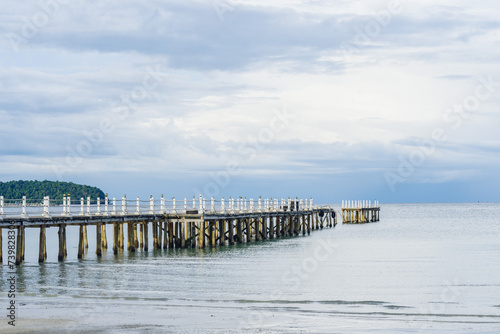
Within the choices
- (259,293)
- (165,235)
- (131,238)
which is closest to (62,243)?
(131,238)

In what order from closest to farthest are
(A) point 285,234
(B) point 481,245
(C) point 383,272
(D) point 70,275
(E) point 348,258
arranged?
(D) point 70,275 < (C) point 383,272 < (E) point 348,258 < (B) point 481,245 < (A) point 285,234

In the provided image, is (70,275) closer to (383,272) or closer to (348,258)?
(383,272)

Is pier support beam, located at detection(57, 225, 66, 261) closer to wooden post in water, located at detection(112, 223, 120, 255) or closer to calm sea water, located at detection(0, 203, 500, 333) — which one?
calm sea water, located at detection(0, 203, 500, 333)

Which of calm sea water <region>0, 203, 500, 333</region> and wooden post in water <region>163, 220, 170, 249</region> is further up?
wooden post in water <region>163, 220, 170, 249</region>

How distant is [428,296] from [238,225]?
2857cm

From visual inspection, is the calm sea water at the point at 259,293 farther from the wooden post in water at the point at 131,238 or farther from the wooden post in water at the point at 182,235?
the wooden post in water at the point at 182,235

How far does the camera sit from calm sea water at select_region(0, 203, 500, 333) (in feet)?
63.2

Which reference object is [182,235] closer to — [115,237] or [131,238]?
[131,238]

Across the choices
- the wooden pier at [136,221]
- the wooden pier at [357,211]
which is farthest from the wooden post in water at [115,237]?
the wooden pier at [357,211]

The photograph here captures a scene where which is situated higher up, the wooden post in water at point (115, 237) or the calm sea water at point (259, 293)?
the wooden post in water at point (115, 237)

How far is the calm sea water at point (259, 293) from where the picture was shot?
19.3 m

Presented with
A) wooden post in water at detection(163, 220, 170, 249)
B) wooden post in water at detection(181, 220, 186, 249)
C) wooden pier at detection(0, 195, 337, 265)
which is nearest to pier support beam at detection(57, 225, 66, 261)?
wooden pier at detection(0, 195, 337, 265)

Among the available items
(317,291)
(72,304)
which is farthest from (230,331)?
(317,291)

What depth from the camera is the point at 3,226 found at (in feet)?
106
